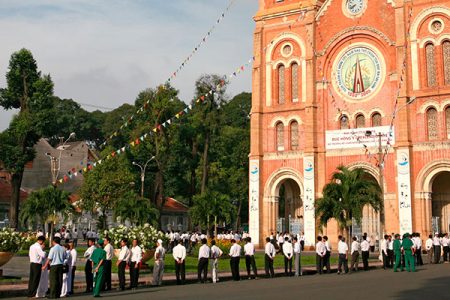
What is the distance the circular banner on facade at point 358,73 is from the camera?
43281mm

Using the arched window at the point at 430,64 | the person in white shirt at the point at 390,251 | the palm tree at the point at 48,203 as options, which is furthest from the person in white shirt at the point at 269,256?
the palm tree at the point at 48,203

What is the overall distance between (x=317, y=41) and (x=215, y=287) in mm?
31765

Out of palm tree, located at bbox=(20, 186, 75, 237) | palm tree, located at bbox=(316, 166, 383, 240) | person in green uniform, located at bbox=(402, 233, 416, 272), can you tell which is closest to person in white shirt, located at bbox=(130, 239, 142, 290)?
person in green uniform, located at bbox=(402, 233, 416, 272)

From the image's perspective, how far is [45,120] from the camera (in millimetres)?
48750

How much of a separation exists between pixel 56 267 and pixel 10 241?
420cm

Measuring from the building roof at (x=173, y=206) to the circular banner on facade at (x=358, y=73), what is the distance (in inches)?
1302

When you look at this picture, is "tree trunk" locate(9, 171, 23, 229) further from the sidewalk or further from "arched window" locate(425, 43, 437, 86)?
"arched window" locate(425, 43, 437, 86)

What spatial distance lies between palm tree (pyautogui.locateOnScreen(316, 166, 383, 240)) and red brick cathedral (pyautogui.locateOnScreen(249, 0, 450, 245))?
24.0 ft

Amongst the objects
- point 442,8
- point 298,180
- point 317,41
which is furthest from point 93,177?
point 442,8

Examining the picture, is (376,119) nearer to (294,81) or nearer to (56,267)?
(294,81)

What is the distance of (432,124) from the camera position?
40.2m

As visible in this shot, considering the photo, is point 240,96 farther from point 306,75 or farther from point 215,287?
point 215,287

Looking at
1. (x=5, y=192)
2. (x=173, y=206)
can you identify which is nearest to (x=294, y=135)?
(x=173, y=206)

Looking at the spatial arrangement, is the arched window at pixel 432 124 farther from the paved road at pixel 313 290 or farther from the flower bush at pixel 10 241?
the flower bush at pixel 10 241
